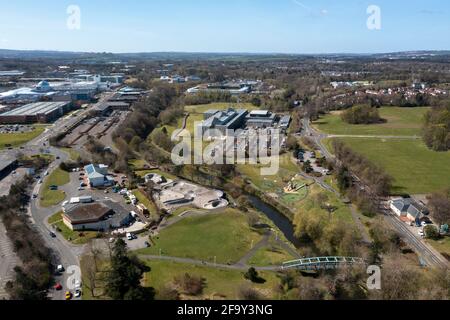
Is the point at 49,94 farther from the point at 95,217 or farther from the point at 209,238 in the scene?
the point at 209,238

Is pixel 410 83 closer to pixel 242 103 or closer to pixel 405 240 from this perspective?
pixel 242 103

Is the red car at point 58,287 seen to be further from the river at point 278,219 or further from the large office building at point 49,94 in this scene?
the large office building at point 49,94

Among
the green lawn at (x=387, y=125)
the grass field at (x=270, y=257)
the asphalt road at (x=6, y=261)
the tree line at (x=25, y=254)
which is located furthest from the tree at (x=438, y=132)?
the asphalt road at (x=6, y=261)

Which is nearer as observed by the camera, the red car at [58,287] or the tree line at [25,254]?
the tree line at [25,254]

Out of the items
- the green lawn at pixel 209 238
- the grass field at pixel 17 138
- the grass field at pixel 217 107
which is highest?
the grass field at pixel 217 107
